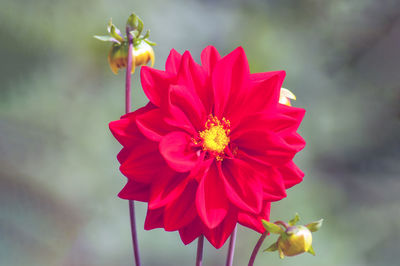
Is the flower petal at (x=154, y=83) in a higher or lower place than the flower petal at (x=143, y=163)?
higher

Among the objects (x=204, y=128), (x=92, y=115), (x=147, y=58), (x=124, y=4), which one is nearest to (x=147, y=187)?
(x=204, y=128)

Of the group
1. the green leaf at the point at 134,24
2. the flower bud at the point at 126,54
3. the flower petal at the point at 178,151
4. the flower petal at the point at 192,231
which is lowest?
the flower petal at the point at 192,231

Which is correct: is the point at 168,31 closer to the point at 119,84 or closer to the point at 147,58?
the point at 119,84

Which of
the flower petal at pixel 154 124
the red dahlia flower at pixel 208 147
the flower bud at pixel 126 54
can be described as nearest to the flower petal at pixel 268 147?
the red dahlia flower at pixel 208 147

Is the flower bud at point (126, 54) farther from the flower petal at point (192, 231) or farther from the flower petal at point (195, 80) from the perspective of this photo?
the flower petal at point (192, 231)

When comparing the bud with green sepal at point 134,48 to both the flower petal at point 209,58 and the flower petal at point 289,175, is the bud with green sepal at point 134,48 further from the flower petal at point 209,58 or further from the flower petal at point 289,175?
the flower petal at point 289,175

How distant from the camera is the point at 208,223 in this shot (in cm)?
66

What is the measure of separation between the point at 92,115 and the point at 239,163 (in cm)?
61

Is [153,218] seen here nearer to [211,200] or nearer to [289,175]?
[211,200]

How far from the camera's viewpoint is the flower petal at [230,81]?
726mm

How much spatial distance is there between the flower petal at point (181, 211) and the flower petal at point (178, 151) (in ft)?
0.16

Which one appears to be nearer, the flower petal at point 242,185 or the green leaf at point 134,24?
the flower petal at point 242,185

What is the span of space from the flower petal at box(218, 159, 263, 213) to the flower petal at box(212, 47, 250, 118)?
3.1 inches

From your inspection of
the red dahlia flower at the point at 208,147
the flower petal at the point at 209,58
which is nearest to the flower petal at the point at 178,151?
the red dahlia flower at the point at 208,147
